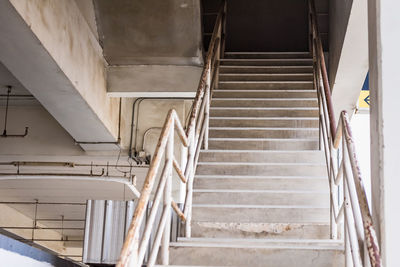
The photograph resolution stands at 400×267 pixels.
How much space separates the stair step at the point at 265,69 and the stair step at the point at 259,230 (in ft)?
13.9

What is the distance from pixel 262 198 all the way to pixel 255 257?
1.59m

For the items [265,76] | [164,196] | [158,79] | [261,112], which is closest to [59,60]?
[158,79]

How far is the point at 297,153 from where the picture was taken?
695cm

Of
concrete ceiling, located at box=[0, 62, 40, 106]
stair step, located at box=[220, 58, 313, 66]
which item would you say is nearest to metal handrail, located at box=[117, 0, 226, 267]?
stair step, located at box=[220, 58, 313, 66]

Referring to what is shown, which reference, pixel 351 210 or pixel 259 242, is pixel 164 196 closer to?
pixel 259 242

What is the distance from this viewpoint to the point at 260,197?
20.3ft

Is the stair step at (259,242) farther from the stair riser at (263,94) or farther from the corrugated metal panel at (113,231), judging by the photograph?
the corrugated metal panel at (113,231)

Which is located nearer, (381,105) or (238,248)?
(381,105)

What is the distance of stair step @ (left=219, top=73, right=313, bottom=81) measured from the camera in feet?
30.2

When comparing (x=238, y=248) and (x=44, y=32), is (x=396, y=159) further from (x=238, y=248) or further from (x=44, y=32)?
(x=44, y=32)

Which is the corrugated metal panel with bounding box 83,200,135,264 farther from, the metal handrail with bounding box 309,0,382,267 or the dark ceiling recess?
the metal handrail with bounding box 309,0,382,267

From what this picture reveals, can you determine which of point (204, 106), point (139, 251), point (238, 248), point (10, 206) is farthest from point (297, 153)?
point (10, 206)

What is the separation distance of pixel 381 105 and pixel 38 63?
3.87 m

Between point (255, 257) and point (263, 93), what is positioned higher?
point (263, 93)
